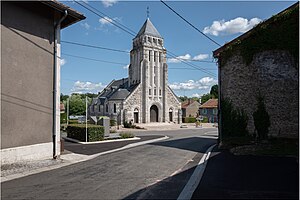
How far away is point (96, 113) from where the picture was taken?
53.4 metres

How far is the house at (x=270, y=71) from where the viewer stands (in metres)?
10.9

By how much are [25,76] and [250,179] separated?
8.47m

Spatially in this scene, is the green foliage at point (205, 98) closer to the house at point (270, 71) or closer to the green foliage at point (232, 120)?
the green foliage at point (232, 120)

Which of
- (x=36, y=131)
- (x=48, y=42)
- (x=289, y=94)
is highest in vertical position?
(x=48, y=42)

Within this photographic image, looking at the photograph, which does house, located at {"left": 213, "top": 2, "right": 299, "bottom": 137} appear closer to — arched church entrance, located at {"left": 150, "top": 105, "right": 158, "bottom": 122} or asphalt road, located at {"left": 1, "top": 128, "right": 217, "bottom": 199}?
asphalt road, located at {"left": 1, "top": 128, "right": 217, "bottom": 199}

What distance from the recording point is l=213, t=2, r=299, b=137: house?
10.9 meters

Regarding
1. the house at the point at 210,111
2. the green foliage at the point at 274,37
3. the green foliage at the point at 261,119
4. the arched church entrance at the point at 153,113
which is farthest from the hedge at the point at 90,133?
the house at the point at 210,111

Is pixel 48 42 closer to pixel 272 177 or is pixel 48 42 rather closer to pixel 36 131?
pixel 36 131

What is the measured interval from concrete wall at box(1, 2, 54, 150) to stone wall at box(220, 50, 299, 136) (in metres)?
9.73

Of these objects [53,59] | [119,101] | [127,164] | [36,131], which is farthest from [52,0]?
[119,101]

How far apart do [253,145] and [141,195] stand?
809 cm

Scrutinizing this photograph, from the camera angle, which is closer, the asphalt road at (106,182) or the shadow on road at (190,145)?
the asphalt road at (106,182)

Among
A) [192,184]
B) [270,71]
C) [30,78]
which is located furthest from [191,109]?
[192,184]

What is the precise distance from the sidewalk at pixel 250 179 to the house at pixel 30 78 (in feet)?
21.3
